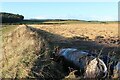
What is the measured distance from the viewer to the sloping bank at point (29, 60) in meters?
9.53

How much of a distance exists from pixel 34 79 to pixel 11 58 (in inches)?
43.8

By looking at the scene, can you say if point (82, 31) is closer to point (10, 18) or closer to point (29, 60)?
point (10, 18)

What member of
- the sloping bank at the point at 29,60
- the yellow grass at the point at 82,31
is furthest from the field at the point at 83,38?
the sloping bank at the point at 29,60

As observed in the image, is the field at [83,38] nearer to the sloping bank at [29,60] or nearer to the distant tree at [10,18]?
the sloping bank at [29,60]

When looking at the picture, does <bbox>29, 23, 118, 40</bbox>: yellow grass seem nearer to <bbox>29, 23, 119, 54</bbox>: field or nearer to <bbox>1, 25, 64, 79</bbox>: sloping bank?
<bbox>29, 23, 119, 54</bbox>: field

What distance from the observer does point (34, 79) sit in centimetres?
941

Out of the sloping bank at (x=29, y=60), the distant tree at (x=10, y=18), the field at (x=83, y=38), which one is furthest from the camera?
the distant tree at (x=10, y=18)

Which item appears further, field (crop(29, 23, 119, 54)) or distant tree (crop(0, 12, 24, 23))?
distant tree (crop(0, 12, 24, 23))

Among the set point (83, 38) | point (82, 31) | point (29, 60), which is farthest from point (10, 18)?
point (29, 60)

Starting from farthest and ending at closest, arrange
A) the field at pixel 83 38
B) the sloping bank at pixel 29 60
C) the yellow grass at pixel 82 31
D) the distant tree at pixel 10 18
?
the distant tree at pixel 10 18 < the yellow grass at pixel 82 31 < the field at pixel 83 38 < the sloping bank at pixel 29 60

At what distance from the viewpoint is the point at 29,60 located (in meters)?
9.74

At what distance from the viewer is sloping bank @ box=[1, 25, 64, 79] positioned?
31.3 ft

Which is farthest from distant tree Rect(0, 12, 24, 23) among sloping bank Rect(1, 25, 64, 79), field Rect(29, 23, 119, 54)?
sloping bank Rect(1, 25, 64, 79)

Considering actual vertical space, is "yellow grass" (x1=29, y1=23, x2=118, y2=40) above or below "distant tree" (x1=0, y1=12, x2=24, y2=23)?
below
